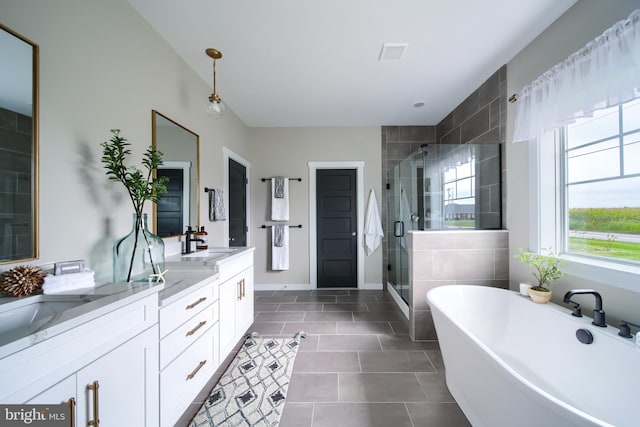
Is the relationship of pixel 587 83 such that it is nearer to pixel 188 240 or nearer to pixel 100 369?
pixel 100 369

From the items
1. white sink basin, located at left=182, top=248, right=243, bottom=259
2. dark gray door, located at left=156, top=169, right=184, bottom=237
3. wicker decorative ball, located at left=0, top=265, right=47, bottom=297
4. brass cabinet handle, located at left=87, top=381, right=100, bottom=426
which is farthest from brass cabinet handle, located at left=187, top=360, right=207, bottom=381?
dark gray door, located at left=156, top=169, right=184, bottom=237

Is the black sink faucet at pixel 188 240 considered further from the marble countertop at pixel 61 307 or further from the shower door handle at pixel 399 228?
the shower door handle at pixel 399 228

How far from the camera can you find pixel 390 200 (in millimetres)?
3758

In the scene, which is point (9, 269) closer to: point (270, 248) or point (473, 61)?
point (270, 248)

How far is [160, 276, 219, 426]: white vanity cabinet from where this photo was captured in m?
1.20

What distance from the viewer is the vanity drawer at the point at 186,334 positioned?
120 centimetres

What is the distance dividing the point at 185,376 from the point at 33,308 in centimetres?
78

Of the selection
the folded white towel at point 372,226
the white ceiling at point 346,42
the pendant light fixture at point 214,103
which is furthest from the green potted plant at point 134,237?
the folded white towel at point 372,226

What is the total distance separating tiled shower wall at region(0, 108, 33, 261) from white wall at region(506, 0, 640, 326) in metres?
2.91

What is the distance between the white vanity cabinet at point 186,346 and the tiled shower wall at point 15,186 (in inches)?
23.6

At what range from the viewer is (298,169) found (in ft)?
12.6

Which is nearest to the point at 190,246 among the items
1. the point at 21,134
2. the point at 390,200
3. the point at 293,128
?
the point at 21,134

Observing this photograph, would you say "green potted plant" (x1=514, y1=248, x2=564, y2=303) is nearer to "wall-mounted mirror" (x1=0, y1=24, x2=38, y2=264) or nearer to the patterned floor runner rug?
the patterned floor runner rug

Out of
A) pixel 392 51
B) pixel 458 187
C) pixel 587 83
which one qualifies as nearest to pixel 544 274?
pixel 458 187
